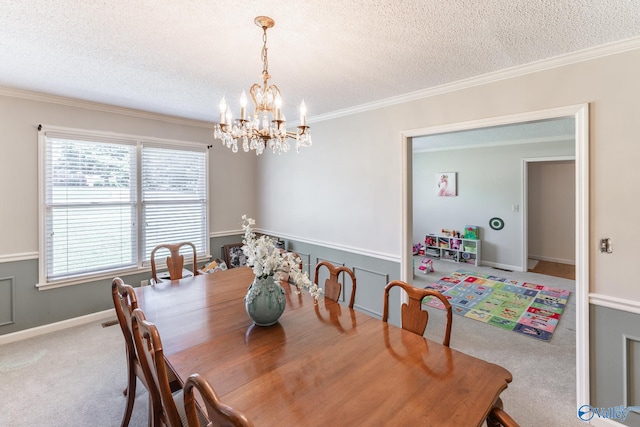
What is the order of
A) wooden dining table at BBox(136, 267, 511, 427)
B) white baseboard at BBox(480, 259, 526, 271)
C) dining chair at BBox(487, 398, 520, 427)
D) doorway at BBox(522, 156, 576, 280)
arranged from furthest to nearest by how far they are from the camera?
1. doorway at BBox(522, 156, 576, 280)
2. white baseboard at BBox(480, 259, 526, 271)
3. wooden dining table at BBox(136, 267, 511, 427)
4. dining chair at BBox(487, 398, 520, 427)

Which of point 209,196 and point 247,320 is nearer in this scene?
point 247,320

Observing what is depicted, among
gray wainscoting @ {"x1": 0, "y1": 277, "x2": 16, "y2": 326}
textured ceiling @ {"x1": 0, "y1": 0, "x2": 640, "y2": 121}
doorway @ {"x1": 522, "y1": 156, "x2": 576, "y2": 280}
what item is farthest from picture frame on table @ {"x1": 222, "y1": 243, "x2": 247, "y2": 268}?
doorway @ {"x1": 522, "y1": 156, "x2": 576, "y2": 280}

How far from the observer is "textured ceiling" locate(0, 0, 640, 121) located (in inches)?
61.4

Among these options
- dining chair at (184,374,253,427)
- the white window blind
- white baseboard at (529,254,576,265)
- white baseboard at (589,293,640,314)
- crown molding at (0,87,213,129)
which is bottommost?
white baseboard at (529,254,576,265)

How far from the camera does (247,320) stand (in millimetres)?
1758

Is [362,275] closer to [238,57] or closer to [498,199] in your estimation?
[238,57]

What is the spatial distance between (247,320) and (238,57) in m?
1.86

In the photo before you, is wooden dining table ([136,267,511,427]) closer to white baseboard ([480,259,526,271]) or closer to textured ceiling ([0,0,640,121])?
textured ceiling ([0,0,640,121])

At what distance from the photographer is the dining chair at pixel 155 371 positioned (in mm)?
1121

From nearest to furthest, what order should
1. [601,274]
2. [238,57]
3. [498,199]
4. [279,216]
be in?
[601,274] < [238,57] < [279,216] < [498,199]

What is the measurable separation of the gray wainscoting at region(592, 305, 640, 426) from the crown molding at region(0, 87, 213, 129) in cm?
472

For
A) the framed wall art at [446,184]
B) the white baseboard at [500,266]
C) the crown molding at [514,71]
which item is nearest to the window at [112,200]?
the crown molding at [514,71]

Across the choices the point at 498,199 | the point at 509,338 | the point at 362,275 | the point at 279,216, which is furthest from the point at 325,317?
the point at 498,199

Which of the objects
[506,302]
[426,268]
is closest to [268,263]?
[506,302]
